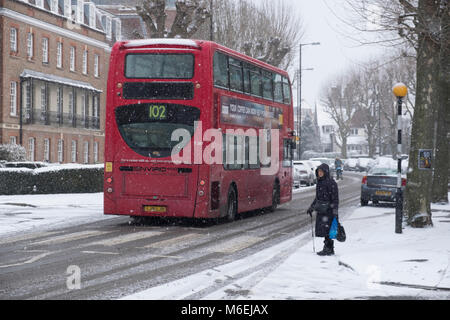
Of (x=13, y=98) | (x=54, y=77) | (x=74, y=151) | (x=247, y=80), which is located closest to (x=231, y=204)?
(x=247, y=80)

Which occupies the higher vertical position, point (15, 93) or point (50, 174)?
point (15, 93)

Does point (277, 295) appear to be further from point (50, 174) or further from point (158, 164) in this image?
point (50, 174)

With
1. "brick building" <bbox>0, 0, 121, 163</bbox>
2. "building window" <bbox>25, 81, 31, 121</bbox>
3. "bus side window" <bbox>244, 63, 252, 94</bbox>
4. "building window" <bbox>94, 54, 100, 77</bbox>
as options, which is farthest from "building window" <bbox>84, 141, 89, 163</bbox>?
"bus side window" <bbox>244, 63, 252, 94</bbox>

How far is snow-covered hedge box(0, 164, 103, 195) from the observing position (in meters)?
27.2

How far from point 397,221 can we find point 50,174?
50.7ft

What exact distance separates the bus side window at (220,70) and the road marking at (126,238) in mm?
3764

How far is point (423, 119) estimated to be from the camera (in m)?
16.8

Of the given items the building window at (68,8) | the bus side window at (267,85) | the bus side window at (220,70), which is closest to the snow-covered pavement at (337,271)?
the bus side window at (220,70)

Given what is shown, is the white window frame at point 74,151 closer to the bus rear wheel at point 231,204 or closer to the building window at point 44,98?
the building window at point 44,98

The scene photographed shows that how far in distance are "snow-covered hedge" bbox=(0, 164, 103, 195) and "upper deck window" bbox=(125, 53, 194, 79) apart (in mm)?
11539

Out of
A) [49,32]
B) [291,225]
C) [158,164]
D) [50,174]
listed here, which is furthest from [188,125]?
[49,32]

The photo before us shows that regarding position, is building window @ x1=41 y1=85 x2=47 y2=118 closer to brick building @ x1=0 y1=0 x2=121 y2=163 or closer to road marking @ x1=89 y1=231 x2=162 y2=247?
brick building @ x1=0 y1=0 x2=121 y2=163

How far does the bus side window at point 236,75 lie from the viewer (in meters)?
18.3
